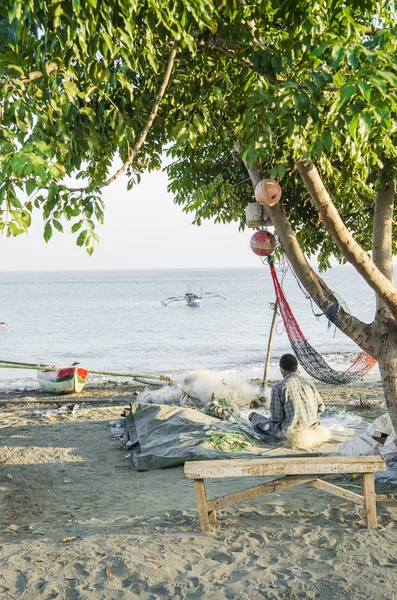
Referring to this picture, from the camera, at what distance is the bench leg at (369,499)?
4.08 m

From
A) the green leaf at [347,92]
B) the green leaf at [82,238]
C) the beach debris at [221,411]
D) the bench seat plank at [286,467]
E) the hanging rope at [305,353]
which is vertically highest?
the green leaf at [347,92]

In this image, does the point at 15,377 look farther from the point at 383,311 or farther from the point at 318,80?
the point at 318,80

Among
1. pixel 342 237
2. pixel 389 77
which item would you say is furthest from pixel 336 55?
pixel 342 237

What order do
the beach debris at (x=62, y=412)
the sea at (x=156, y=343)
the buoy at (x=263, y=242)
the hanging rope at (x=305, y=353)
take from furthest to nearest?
1. the sea at (x=156, y=343)
2. the beach debris at (x=62, y=412)
3. the hanging rope at (x=305, y=353)
4. the buoy at (x=263, y=242)

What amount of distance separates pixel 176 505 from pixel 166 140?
325 cm

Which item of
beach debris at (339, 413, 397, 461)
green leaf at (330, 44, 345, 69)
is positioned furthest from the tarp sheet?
green leaf at (330, 44, 345, 69)

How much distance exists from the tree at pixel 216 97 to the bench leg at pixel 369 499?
81 cm

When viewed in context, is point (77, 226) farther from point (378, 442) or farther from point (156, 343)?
point (156, 343)

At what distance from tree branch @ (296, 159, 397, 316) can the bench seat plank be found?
1.19m

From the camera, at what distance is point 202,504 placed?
4094mm

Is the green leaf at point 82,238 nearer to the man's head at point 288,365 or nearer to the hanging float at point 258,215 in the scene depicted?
the hanging float at point 258,215

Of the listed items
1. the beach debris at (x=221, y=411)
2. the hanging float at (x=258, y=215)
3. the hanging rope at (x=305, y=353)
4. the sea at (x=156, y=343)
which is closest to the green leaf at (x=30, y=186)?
the hanging float at (x=258, y=215)

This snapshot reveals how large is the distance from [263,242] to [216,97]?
2388 millimetres

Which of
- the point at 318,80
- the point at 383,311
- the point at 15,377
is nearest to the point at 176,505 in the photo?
the point at 383,311
